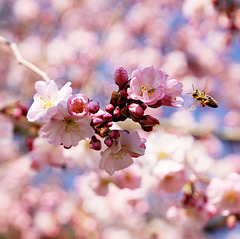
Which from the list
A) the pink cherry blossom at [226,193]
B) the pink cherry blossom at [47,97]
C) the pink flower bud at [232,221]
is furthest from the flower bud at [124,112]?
the pink flower bud at [232,221]

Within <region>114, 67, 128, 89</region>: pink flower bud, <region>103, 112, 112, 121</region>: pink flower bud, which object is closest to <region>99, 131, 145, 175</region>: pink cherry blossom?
<region>103, 112, 112, 121</region>: pink flower bud

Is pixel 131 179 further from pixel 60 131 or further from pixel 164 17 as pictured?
pixel 164 17

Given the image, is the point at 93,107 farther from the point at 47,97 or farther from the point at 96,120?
the point at 47,97

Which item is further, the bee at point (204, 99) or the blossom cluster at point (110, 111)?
the bee at point (204, 99)

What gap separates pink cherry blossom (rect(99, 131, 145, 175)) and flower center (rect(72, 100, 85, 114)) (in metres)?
0.21

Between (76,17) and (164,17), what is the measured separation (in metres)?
1.87

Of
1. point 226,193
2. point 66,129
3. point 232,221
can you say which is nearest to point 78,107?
point 66,129

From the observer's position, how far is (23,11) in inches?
285

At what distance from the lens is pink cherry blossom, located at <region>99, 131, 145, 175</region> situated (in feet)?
4.21

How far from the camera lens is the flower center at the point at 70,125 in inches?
47.5

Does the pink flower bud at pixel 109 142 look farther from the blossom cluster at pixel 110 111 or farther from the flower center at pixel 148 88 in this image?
the flower center at pixel 148 88

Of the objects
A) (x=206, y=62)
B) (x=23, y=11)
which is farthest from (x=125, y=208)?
(x=23, y=11)

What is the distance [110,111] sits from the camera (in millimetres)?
1262

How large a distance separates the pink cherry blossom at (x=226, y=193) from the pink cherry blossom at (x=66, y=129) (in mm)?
1245
